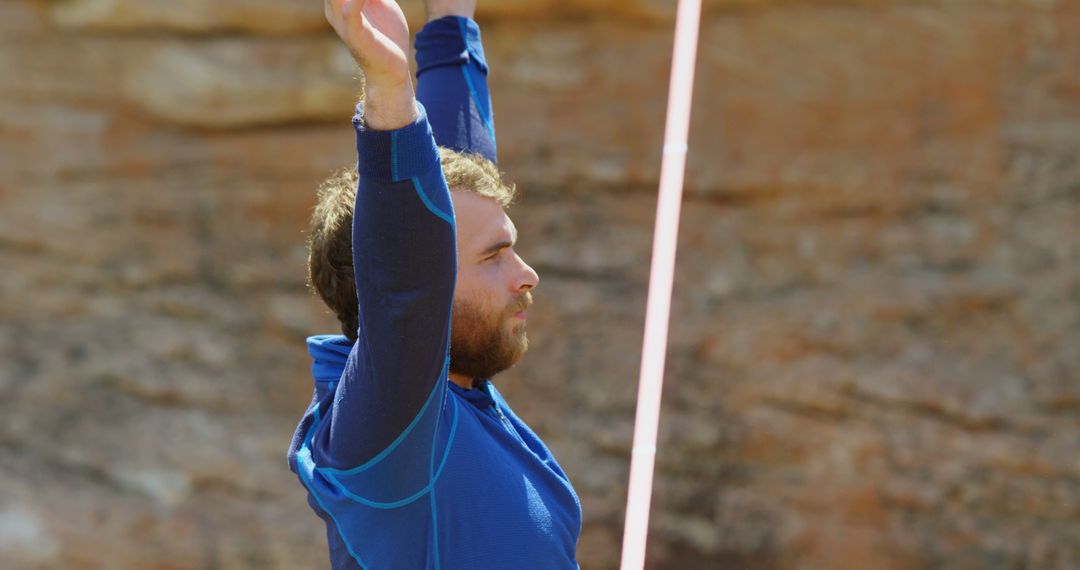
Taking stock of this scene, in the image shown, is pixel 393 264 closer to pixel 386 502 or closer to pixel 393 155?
pixel 393 155

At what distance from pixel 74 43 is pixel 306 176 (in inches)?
43.7

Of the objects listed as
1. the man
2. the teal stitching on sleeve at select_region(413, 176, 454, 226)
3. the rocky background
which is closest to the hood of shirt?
the man

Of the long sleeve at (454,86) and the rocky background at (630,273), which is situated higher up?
the long sleeve at (454,86)

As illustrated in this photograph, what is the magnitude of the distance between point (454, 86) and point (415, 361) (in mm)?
775

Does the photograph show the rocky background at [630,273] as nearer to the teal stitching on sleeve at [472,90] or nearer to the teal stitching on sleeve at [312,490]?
the teal stitching on sleeve at [472,90]

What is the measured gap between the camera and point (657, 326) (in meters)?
1.53

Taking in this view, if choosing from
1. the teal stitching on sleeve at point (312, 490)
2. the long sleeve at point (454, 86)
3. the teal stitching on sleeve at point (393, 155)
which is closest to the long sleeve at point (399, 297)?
the teal stitching on sleeve at point (393, 155)

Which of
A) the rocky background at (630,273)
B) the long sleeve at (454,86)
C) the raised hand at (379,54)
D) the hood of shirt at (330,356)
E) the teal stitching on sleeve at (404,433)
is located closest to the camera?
the raised hand at (379,54)

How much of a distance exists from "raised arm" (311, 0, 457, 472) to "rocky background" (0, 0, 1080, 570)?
3.33 m

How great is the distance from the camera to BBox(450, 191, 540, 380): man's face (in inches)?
56.6

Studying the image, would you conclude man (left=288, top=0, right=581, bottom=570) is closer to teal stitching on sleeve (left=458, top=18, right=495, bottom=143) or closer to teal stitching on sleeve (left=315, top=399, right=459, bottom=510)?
teal stitching on sleeve (left=315, top=399, right=459, bottom=510)

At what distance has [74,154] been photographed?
194 inches

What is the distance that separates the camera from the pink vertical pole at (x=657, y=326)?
1465 millimetres

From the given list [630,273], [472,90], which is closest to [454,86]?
[472,90]
